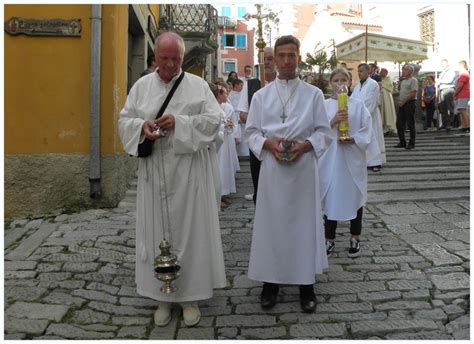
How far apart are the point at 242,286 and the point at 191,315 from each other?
760mm

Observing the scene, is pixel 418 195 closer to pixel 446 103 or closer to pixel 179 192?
pixel 179 192

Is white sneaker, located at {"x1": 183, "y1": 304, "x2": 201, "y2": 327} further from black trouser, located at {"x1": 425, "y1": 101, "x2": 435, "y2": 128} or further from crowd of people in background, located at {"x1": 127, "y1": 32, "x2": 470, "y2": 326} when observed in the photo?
black trouser, located at {"x1": 425, "y1": 101, "x2": 435, "y2": 128}

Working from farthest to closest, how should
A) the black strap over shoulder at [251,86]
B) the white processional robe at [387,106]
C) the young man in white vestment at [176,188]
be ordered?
the white processional robe at [387,106], the black strap over shoulder at [251,86], the young man in white vestment at [176,188]

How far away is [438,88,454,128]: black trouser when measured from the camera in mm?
12875

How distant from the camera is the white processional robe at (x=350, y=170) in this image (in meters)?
4.71

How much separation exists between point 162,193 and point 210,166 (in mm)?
425

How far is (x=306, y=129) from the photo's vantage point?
3.58 meters

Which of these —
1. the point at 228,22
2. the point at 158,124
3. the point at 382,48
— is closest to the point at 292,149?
the point at 158,124

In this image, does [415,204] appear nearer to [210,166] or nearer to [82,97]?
[210,166]

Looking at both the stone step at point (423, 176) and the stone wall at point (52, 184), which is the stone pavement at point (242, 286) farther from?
the stone step at point (423, 176)

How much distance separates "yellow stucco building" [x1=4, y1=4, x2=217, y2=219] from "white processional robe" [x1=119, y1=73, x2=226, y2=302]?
3071 mm

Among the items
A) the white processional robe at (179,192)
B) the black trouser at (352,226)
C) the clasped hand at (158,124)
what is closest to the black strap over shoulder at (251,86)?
the black trouser at (352,226)

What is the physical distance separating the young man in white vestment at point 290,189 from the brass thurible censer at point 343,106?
89cm

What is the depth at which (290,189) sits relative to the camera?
357cm
